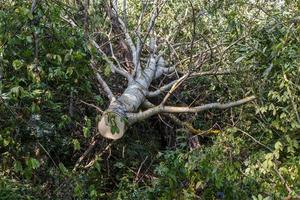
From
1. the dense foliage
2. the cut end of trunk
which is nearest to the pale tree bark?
the cut end of trunk

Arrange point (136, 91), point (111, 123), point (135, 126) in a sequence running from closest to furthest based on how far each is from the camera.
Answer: point (111, 123) < point (136, 91) < point (135, 126)

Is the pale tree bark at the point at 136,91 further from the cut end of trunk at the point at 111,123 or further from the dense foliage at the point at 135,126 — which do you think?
the dense foliage at the point at 135,126

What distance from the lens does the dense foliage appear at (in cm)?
254

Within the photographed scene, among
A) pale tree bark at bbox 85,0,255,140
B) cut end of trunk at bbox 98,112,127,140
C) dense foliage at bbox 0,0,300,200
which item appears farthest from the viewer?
pale tree bark at bbox 85,0,255,140

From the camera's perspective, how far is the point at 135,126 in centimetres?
397

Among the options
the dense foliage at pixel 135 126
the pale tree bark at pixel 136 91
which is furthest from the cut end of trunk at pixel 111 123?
the dense foliage at pixel 135 126

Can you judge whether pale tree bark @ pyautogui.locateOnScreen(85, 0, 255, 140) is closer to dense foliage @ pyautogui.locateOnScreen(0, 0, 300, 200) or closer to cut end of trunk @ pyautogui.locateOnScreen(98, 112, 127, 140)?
cut end of trunk @ pyautogui.locateOnScreen(98, 112, 127, 140)

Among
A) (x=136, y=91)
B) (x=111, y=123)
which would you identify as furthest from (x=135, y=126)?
(x=111, y=123)

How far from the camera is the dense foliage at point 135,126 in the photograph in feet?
8.34

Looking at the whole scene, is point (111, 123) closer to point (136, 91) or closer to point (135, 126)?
point (136, 91)

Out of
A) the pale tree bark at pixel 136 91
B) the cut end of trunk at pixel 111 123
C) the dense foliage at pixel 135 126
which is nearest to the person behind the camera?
the dense foliage at pixel 135 126

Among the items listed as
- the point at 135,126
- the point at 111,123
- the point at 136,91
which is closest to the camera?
the point at 111,123

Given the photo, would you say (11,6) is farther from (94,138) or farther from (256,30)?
(256,30)

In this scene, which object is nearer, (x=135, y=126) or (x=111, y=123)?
(x=111, y=123)
